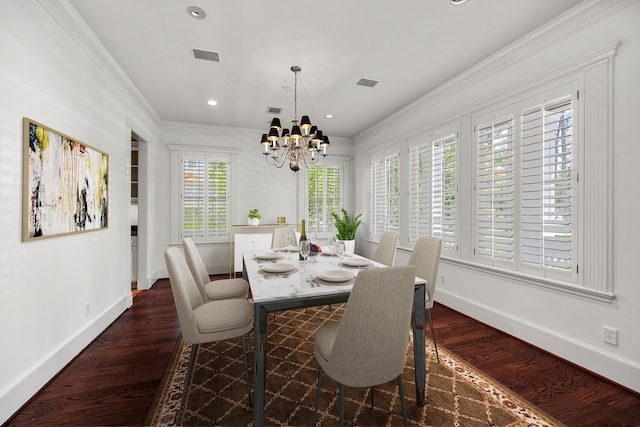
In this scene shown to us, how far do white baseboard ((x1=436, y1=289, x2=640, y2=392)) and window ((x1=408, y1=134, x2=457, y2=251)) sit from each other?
78 cm

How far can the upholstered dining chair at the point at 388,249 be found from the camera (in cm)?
280

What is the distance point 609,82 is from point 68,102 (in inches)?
163

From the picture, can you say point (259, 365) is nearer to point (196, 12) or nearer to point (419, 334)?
point (419, 334)

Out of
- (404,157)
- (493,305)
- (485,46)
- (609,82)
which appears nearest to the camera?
(609,82)

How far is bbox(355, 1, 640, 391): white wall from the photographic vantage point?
1.91 meters

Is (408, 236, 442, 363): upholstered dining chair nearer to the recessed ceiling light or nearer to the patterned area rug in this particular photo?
the patterned area rug

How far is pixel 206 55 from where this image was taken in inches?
109

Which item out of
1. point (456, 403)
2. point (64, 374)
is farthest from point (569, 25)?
point (64, 374)

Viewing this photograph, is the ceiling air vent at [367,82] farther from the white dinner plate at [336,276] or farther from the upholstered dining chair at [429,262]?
the white dinner plate at [336,276]

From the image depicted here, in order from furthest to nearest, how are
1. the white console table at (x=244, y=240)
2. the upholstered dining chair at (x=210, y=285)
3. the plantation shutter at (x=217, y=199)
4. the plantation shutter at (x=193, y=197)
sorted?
the plantation shutter at (x=217, y=199), the plantation shutter at (x=193, y=197), the white console table at (x=244, y=240), the upholstered dining chair at (x=210, y=285)

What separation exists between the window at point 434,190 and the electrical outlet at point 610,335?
57.3 inches

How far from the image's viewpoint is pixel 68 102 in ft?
7.39

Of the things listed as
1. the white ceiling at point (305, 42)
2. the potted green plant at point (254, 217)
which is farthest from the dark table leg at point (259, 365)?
the potted green plant at point (254, 217)

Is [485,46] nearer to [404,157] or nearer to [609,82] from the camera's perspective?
[609,82]
